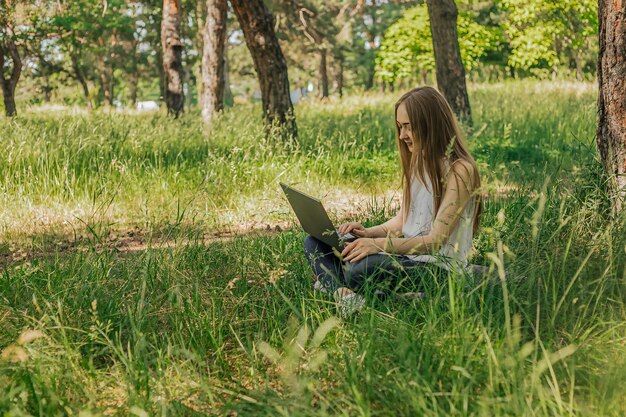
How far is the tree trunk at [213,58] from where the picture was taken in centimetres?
Result: 1478

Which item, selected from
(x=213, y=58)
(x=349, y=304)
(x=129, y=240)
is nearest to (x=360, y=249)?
(x=349, y=304)

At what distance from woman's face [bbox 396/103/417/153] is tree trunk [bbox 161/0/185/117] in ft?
39.2

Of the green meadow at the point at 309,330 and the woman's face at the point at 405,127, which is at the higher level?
the woman's face at the point at 405,127

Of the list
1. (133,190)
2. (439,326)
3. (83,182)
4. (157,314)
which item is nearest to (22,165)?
(83,182)

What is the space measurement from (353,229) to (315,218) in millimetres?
363

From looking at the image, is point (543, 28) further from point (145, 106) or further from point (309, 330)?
point (309, 330)

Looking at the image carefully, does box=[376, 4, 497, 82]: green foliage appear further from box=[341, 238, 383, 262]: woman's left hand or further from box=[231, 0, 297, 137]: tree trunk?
box=[341, 238, 383, 262]: woman's left hand

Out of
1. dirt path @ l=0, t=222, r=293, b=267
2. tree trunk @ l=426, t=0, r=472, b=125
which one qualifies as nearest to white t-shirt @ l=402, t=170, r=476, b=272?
dirt path @ l=0, t=222, r=293, b=267

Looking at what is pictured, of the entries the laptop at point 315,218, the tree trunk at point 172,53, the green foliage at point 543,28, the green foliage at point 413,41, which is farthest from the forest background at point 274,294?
the green foliage at point 413,41

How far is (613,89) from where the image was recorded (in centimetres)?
427

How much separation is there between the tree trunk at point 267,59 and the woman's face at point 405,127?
17.7 ft

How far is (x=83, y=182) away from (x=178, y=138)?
2.23 meters

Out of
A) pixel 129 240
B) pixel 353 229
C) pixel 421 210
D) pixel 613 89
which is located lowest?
pixel 129 240

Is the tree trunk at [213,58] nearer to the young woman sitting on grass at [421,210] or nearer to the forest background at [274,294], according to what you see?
the forest background at [274,294]
